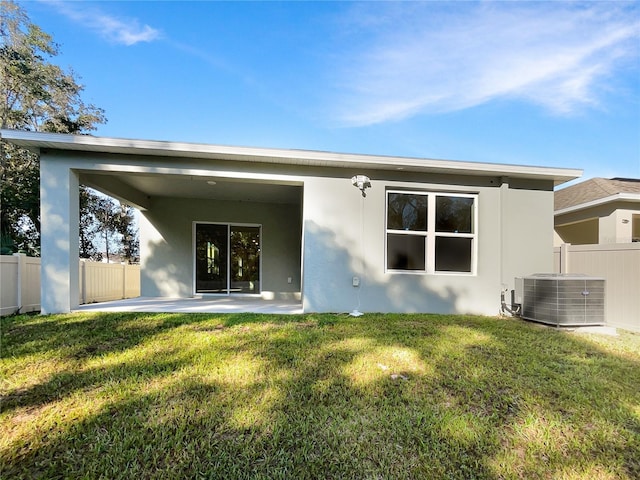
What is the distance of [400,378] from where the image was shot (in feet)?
10.1

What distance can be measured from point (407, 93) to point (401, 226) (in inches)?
215

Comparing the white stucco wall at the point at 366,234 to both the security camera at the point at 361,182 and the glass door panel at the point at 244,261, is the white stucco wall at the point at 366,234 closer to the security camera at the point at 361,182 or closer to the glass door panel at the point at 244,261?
the security camera at the point at 361,182

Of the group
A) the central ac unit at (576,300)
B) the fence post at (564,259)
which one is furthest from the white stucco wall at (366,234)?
the central ac unit at (576,300)

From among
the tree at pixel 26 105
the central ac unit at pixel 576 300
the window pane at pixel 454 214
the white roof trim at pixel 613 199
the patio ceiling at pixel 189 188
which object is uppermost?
the tree at pixel 26 105

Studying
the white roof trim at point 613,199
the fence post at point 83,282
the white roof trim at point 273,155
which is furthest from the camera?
the white roof trim at point 613,199

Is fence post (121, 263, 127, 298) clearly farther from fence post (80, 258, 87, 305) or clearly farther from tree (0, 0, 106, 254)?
tree (0, 0, 106, 254)

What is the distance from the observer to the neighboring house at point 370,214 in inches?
214

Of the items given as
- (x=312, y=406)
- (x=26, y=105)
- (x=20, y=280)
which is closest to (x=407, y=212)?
(x=312, y=406)

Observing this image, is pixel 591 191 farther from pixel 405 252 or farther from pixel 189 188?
pixel 189 188

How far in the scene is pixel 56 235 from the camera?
539 cm

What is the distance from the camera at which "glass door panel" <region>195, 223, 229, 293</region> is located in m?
8.98

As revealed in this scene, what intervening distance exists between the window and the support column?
19.1ft

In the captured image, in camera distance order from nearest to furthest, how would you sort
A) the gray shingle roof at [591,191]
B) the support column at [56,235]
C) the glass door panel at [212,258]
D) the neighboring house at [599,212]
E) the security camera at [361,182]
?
the support column at [56,235], the security camera at [361,182], the neighboring house at [599,212], the gray shingle roof at [591,191], the glass door panel at [212,258]

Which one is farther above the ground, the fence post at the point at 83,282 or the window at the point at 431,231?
the window at the point at 431,231
